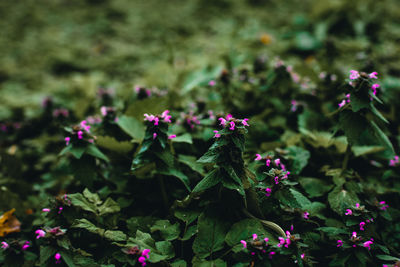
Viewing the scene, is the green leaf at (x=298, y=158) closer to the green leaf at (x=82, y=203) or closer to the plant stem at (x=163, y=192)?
the plant stem at (x=163, y=192)

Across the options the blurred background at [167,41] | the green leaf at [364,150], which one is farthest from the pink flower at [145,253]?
the blurred background at [167,41]

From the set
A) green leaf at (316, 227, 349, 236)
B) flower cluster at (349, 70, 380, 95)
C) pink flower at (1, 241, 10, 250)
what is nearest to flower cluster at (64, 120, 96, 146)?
pink flower at (1, 241, 10, 250)

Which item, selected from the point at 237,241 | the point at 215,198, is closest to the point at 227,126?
the point at 215,198

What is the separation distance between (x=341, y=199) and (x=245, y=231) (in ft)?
1.85

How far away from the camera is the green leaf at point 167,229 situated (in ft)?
4.74

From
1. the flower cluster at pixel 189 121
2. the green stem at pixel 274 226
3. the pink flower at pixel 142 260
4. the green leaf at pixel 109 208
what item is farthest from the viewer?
the flower cluster at pixel 189 121

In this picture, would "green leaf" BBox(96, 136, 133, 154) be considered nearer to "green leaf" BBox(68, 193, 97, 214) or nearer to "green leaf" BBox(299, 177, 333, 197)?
"green leaf" BBox(68, 193, 97, 214)

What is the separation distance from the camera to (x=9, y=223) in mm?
1767

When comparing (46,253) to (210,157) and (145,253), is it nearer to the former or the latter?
(145,253)

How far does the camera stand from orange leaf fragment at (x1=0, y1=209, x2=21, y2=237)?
5.58ft

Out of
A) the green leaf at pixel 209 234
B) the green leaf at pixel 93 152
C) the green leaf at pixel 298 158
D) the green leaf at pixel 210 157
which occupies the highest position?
the green leaf at pixel 210 157

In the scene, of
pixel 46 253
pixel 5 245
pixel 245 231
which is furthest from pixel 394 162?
pixel 5 245

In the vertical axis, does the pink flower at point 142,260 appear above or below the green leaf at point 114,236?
above

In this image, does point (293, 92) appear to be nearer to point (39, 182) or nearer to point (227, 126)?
point (227, 126)
